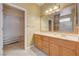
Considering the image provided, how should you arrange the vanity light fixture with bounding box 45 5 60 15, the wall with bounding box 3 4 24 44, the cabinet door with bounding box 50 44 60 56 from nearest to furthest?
the wall with bounding box 3 4 24 44 → the cabinet door with bounding box 50 44 60 56 → the vanity light fixture with bounding box 45 5 60 15

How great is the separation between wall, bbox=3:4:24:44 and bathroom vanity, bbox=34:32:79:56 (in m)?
0.34

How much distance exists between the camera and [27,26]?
6.14 ft

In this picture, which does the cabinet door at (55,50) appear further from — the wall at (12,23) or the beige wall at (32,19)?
the wall at (12,23)

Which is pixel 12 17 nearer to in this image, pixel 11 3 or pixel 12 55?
pixel 11 3

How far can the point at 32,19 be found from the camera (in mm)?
1854

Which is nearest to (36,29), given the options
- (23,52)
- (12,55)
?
(23,52)

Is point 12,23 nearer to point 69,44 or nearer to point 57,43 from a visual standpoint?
point 57,43

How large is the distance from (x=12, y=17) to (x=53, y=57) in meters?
0.98

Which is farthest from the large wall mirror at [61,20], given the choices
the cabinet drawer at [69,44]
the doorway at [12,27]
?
the doorway at [12,27]

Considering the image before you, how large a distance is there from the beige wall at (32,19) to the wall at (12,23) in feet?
0.42

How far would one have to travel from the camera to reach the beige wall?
181cm

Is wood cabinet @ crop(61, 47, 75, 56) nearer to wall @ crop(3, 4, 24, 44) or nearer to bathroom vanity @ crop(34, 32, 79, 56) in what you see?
bathroom vanity @ crop(34, 32, 79, 56)

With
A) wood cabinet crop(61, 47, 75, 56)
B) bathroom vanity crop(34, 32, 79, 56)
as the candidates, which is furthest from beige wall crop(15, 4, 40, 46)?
wood cabinet crop(61, 47, 75, 56)

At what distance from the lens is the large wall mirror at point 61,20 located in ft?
6.44
